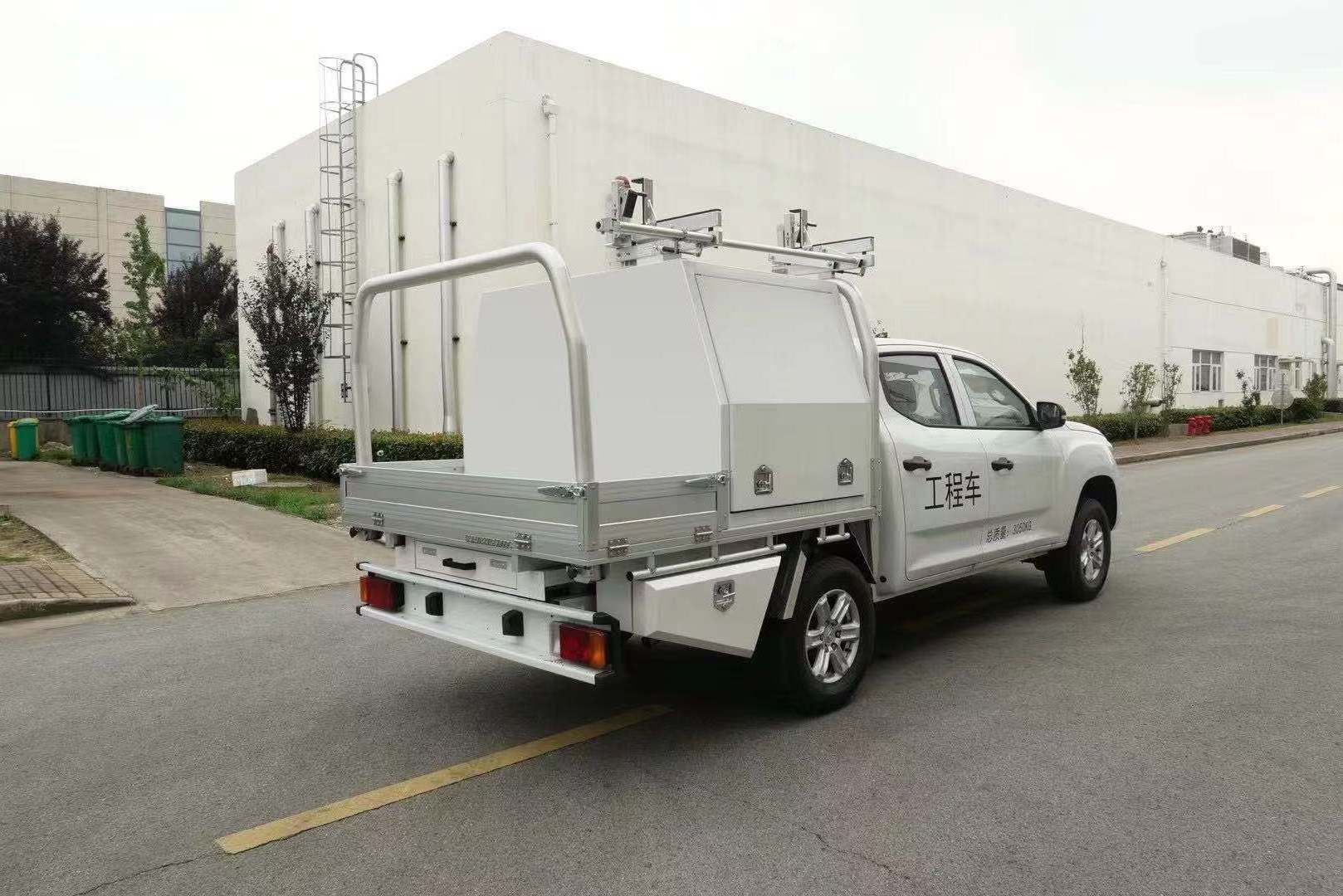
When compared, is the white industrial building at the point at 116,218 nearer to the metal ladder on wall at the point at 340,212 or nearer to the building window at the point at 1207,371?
the metal ladder on wall at the point at 340,212

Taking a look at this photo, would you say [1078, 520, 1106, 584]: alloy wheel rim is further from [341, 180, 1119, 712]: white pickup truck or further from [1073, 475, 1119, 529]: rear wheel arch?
[341, 180, 1119, 712]: white pickup truck

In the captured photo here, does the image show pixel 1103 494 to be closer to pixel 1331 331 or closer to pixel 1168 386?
pixel 1168 386

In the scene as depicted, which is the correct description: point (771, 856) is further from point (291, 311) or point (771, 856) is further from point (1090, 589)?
point (291, 311)

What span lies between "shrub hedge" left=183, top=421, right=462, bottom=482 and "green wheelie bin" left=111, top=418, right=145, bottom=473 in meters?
1.69

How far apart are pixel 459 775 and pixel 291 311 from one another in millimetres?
15295

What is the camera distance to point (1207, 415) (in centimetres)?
3403

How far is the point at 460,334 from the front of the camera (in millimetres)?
15234

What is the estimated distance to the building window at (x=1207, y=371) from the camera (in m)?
38.4

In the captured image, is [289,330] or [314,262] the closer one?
[289,330]

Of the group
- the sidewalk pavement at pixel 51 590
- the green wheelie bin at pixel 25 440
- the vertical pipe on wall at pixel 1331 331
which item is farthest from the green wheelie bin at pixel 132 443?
the vertical pipe on wall at pixel 1331 331

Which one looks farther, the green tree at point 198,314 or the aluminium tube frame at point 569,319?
the green tree at point 198,314

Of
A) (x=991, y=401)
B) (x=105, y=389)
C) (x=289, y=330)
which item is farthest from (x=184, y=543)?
(x=105, y=389)

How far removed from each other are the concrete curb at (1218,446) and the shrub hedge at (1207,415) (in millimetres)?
1130

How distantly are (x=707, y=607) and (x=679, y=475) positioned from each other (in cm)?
59
